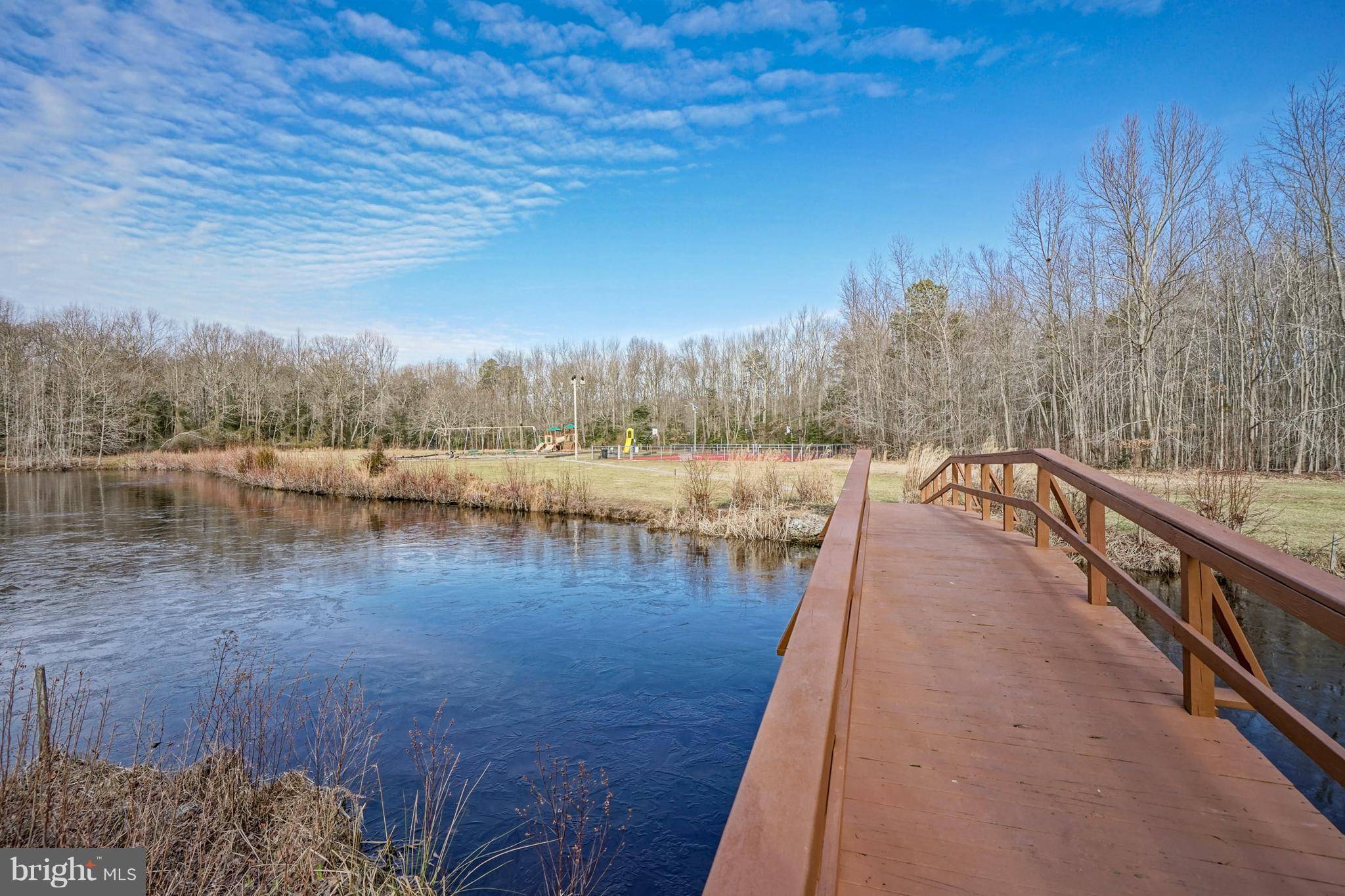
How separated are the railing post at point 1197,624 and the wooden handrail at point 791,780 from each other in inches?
76.9

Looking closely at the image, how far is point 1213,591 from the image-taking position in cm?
289

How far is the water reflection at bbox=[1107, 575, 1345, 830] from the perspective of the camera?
6.31m

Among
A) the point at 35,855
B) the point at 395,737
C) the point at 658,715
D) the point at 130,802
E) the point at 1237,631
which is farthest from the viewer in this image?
the point at 658,715

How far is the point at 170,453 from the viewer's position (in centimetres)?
4350

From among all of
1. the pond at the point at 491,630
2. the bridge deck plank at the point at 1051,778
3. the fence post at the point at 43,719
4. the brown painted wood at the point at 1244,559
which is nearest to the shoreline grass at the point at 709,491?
the pond at the point at 491,630

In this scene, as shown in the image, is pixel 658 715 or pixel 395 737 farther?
pixel 658 715

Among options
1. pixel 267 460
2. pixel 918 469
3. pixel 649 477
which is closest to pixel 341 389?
pixel 267 460

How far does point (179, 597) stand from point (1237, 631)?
1459cm

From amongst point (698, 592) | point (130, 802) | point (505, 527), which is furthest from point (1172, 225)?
point (130, 802)

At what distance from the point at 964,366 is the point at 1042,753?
35.8 metres

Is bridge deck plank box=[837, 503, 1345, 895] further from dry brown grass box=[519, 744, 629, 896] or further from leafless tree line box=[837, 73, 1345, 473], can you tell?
leafless tree line box=[837, 73, 1345, 473]

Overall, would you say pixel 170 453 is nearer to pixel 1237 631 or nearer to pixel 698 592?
pixel 698 592

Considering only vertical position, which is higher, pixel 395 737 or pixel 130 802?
pixel 130 802

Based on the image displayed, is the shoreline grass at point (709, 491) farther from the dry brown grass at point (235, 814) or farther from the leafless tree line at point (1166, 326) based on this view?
the dry brown grass at point (235, 814)
